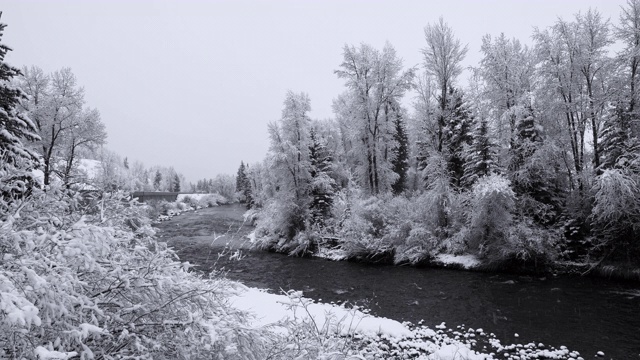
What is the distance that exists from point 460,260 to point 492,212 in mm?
2907

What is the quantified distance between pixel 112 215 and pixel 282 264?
1608cm

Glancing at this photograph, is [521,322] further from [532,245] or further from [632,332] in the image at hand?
[532,245]

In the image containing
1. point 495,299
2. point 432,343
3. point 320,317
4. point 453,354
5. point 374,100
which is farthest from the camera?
point 374,100

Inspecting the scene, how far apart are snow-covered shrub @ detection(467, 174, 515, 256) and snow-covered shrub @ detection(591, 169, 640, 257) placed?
331 cm

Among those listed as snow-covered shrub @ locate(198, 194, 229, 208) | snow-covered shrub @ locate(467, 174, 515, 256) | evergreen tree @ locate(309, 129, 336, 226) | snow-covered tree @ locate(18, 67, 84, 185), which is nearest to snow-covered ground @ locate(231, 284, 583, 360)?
snow-covered shrub @ locate(467, 174, 515, 256)

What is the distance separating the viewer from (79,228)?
266 centimetres

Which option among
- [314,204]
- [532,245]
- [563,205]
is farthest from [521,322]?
[314,204]

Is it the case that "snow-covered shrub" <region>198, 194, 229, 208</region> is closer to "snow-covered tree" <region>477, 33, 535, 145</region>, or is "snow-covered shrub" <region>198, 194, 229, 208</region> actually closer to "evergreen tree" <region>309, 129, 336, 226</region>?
"evergreen tree" <region>309, 129, 336, 226</region>

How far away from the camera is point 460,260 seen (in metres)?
16.7

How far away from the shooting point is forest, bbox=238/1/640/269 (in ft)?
50.0

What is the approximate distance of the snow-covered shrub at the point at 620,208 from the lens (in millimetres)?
13031

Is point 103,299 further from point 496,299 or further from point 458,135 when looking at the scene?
point 458,135

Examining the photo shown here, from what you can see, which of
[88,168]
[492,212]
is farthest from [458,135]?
[88,168]

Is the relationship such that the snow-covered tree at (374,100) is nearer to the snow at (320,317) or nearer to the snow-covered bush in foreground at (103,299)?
the snow at (320,317)
